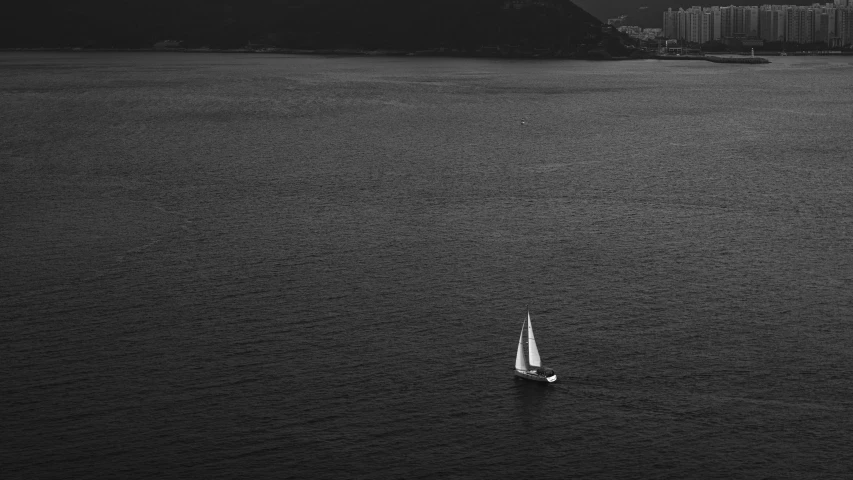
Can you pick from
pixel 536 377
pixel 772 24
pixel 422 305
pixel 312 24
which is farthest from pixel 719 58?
pixel 536 377

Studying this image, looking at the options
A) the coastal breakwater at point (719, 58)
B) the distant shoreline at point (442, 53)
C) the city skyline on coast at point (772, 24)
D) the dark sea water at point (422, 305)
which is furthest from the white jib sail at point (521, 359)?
the city skyline on coast at point (772, 24)

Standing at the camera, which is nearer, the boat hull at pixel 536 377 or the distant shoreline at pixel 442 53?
the boat hull at pixel 536 377

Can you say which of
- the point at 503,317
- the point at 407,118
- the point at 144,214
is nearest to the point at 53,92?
the point at 407,118

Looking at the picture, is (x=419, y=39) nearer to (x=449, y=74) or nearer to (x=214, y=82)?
(x=449, y=74)

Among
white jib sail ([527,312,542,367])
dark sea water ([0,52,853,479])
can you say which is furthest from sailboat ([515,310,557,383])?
dark sea water ([0,52,853,479])

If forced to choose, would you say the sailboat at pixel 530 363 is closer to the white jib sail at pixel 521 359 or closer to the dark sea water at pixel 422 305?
the white jib sail at pixel 521 359

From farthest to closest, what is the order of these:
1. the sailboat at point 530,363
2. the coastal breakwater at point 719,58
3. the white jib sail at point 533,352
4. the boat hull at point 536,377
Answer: the coastal breakwater at point 719,58 < the white jib sail at point 533,352 < the sailboat at point 530,363 < the boat hull at point 536,377

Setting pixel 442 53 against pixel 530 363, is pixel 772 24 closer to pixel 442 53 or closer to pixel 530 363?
pixel 442 53
